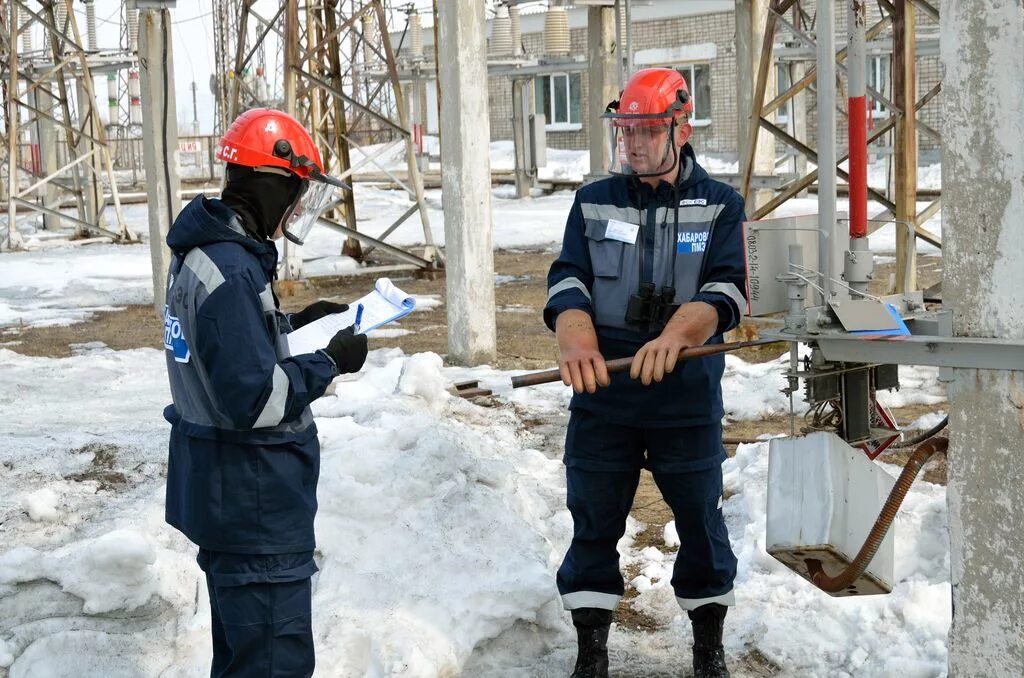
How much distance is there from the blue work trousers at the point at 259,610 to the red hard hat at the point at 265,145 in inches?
39.9

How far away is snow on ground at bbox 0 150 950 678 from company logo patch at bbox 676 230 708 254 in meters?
1.51

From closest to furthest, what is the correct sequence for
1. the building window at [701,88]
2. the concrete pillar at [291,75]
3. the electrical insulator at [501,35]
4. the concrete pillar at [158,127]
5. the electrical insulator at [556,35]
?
the concrete pillar at [158,127]
the concrete pillar at [291,75]
the electrical insulator at [556,35]
the electrical insulator at [501,35]
the building window at [701,88]

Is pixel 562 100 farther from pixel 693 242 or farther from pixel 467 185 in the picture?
pixel 693 242

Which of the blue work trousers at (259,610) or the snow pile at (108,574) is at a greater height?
the blue work trousers at (259,610)

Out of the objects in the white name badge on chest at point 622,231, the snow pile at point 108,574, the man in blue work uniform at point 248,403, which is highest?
the white name badge on chest at point 622,231

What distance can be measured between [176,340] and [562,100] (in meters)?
35.7

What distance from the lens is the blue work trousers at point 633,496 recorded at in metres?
4.18

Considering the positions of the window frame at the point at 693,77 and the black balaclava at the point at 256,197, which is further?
the window frame at the point at 693,77

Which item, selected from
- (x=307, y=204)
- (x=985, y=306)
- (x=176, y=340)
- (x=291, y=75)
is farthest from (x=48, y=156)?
(x=985, y=306)

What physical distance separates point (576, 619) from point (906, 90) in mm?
6177

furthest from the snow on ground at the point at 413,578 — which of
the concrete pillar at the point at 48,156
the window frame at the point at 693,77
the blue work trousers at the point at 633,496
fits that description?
the window frame at the point at 693,77

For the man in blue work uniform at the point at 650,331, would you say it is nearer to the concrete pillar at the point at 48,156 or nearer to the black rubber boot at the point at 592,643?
the black rubber boot at the point at 592,643

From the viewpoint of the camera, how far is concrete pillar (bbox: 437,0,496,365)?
9.71 metres

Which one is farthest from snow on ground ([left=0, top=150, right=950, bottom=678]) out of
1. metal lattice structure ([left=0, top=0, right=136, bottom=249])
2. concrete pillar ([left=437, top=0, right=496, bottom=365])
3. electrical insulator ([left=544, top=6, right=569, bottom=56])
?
electrical insulator ([left=544, top=6, right=569, bottom=56])
